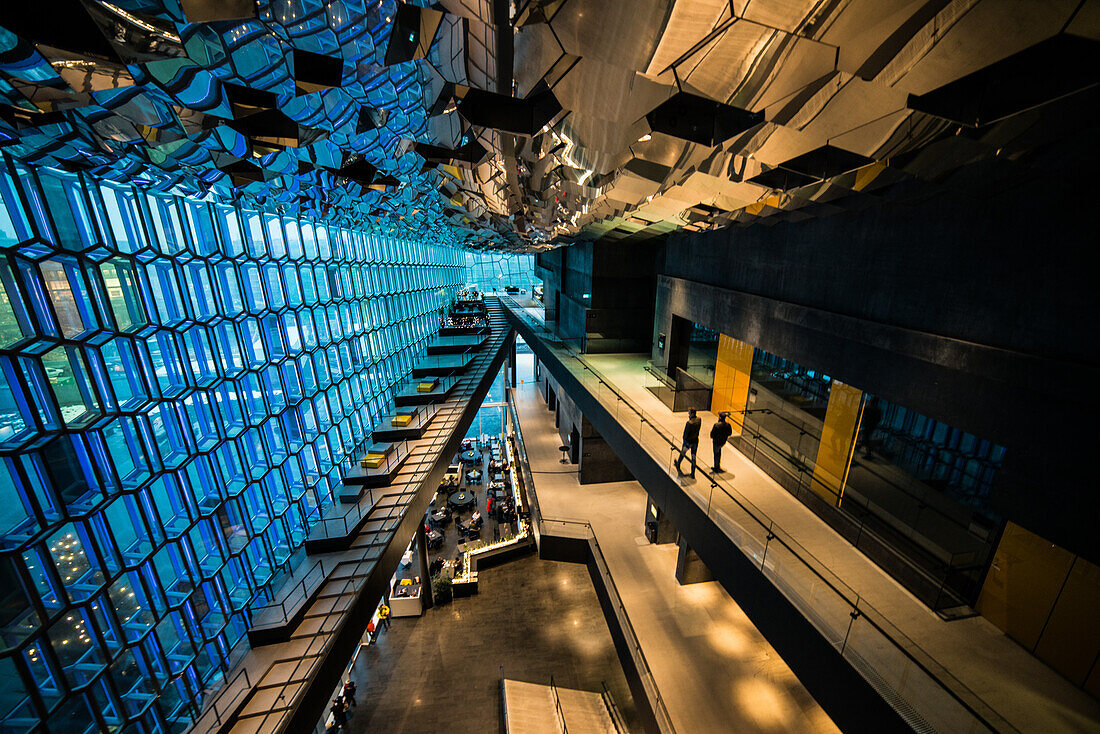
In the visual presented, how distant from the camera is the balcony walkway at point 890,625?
3947 millimetres

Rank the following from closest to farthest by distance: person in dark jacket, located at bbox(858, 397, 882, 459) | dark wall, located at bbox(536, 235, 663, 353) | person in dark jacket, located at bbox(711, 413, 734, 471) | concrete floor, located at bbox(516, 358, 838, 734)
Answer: person in dark jacket, located at bbox(858, 397, 882, 459) < person in dark jacket, located at bbox(711, 413, 734, 471) < concrete floor, located at bbox(516, 358, 838, 734) < dark wall, located at bbox(536, 235, 663, 353)

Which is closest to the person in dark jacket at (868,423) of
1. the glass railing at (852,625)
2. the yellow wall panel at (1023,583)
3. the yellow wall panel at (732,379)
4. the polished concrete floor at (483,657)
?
the glass railing at (852,625)

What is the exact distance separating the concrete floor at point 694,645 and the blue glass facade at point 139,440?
8.56 meters

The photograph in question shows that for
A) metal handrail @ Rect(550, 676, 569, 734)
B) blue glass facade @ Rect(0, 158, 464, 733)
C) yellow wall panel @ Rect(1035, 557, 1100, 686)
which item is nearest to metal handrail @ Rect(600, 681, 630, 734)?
metal handrail @ Rect(550, 676, 569, 734)

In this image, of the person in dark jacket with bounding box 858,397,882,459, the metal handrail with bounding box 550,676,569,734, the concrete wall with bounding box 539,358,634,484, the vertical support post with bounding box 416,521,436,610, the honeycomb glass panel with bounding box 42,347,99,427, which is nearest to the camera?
the honeycomb glass panel with bounding box 42,347,99,427

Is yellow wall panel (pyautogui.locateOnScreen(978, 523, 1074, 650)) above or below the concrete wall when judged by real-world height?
above

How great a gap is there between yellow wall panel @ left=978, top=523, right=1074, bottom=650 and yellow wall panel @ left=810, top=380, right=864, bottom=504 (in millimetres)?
2043

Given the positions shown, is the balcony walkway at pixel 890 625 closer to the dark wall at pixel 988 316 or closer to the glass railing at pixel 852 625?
the glass railing at pixel 852 625

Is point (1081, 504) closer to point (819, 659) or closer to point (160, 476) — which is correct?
point (819, 659)

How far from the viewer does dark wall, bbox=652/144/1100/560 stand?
3.64 metres

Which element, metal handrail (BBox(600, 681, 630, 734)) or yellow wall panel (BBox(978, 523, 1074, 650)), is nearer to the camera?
yellow wall panel (BBox(978, 523, 1074, 650))

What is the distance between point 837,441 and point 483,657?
12.4m

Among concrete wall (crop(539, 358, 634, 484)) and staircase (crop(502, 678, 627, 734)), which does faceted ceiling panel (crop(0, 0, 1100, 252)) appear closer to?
concrete wall (crop(539, 358, 634, 484))

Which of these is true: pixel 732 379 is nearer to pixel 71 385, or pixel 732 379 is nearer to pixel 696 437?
pixel 696 437
